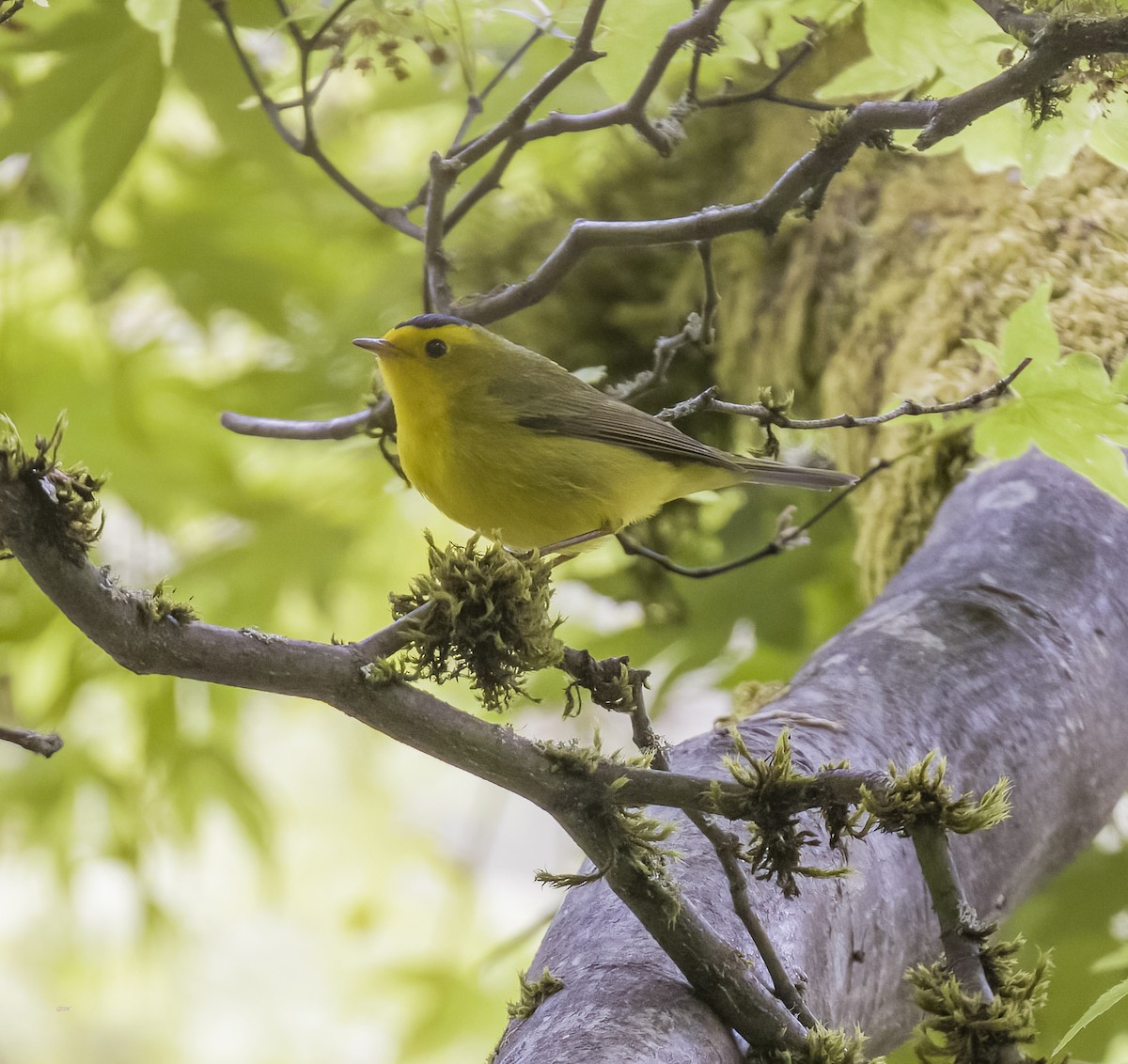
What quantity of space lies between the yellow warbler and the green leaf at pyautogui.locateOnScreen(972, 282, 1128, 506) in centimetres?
23

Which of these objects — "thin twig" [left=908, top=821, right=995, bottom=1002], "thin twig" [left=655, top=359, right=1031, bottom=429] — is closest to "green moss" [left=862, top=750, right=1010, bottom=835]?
"thin twig" [left=908, top=821, right=995, bottom=1002]

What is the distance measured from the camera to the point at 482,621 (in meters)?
0.75

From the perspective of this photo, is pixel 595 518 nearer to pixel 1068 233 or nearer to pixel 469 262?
pixel 1068 233

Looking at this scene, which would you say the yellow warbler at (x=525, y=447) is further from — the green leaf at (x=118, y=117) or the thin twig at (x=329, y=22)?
the green leaf at (x=118, y=117)

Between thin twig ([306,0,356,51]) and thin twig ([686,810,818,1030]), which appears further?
thin twig ([306,0,356,51])

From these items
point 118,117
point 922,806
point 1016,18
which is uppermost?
point 118,117

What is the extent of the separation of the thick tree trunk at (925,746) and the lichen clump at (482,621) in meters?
0.25

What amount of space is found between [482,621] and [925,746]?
0.62 m

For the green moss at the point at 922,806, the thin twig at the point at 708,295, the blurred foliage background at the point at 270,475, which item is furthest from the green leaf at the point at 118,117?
the green moss at the point at 922,806

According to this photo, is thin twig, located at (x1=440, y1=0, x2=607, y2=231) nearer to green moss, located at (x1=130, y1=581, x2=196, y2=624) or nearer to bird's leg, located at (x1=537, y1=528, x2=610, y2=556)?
bird's leg, located at (x1=537, y1=528, x2=610, y2=556)

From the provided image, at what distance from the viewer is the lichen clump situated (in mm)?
745

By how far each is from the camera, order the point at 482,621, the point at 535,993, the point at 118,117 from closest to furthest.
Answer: the point at 482,621
the point at 535,993
the point at 118,117

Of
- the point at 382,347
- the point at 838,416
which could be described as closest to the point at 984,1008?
the point at 838,416

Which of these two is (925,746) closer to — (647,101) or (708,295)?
(708,295)
